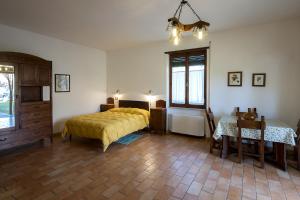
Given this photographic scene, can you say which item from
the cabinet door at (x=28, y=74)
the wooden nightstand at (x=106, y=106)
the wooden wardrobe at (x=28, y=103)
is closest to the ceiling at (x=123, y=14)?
the wooden wardrobe at (x=28, y=103)

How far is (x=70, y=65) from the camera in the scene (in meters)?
4.94

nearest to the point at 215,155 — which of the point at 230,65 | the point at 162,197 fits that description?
the point at 162,197

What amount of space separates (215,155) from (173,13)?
2.73 metres

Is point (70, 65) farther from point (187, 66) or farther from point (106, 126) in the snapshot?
point (187, 66)

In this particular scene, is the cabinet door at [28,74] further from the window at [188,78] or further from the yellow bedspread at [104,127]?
the window at [188,78]

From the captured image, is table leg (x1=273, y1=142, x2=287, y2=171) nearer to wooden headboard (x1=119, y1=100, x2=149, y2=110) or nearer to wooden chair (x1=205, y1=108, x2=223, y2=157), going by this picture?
wooden chair (x1=205, y1=108, x2=223, y2=157)

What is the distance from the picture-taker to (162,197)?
2047mm

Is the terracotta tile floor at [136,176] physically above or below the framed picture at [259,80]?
below

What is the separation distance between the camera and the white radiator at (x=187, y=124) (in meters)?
4.38

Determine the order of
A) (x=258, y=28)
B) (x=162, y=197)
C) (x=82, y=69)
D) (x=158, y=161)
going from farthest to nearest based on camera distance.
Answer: (x=82, y=69), (x=258, y=28), (x=158, y=161), (x=162, y=197)

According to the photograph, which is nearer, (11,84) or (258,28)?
(11,84)

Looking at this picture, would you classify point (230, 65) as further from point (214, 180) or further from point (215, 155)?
point (214, 180)

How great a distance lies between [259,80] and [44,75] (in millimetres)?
4669

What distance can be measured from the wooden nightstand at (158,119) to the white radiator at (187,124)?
249 mm
